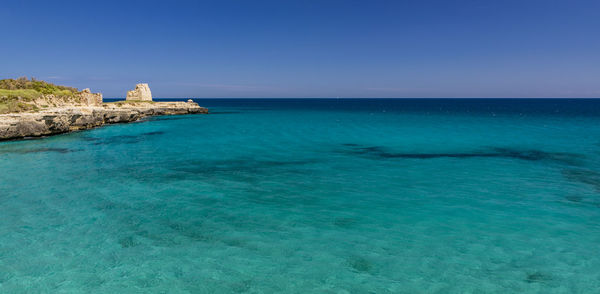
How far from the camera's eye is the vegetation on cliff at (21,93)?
4118cm

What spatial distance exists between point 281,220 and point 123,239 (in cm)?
538

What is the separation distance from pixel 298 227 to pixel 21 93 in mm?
54602

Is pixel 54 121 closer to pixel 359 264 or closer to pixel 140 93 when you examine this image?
pixel 359 264

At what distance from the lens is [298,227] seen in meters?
11.6

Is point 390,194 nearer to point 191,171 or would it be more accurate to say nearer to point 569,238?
point 569,238

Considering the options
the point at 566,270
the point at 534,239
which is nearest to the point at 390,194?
the point at 534,239

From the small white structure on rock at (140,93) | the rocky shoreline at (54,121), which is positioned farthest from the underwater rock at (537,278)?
the small white structure on rock at (140,93)

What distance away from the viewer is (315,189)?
54.4 feet

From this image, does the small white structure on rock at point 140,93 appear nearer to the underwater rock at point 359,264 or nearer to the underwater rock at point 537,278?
the underwater rock at point 359,264

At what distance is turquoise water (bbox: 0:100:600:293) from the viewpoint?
8.27 metres

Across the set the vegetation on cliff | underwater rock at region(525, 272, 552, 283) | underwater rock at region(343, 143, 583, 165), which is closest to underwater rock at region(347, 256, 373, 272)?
underwater rock at region(525, 272, 552, 283)

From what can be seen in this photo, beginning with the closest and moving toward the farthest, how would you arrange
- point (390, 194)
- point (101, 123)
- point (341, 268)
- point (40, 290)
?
point (40, 290)
point (341, 268)
point (390, 194)
point (101, 123)

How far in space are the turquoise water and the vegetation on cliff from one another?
997 inches

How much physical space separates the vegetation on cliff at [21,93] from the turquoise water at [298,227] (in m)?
25.3
